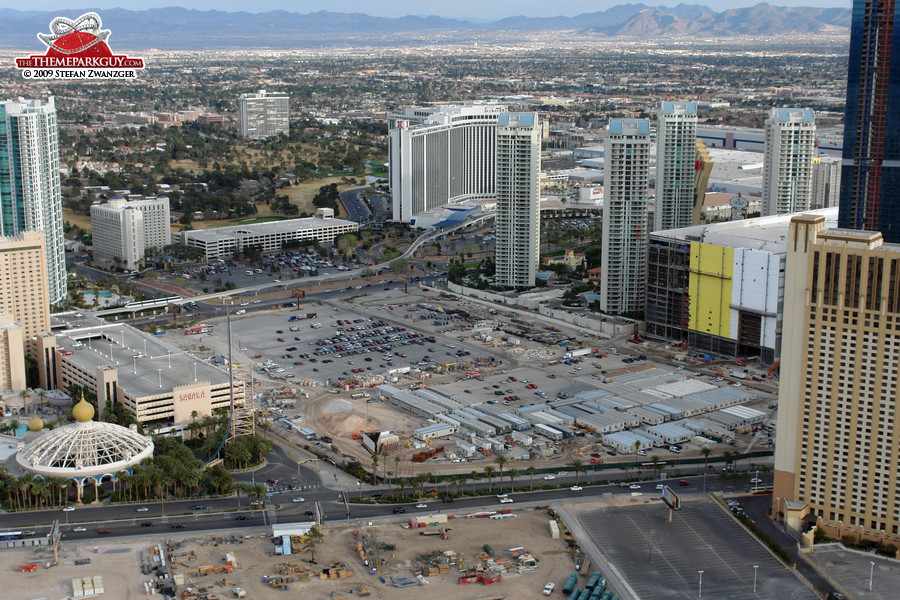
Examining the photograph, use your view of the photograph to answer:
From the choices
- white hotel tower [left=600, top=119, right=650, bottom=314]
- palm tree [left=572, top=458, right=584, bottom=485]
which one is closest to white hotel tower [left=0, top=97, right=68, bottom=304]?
white hotel tower [left=600, top=119, right=650, bottom=314]

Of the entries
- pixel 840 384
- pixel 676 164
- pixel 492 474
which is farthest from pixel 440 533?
pixel 676 164

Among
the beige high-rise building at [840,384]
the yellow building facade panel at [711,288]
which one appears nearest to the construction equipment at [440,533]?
the beige high-rise building at [840,384]

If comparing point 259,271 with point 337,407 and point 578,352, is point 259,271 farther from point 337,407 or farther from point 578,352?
point 337,407

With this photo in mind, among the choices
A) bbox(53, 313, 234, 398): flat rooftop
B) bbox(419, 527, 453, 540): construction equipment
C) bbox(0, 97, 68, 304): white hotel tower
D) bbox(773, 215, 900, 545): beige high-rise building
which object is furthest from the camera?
bbox(0, 97, 68, 304): white hotel tower

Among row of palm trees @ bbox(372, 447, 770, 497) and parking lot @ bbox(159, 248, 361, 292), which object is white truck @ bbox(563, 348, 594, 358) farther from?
parking lot @ bbox(159, 248, 361, 292)

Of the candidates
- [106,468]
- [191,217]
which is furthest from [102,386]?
[191,217]

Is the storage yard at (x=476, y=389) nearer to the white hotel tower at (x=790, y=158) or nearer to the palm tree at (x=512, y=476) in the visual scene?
the palm tree at (x=512, y=476)

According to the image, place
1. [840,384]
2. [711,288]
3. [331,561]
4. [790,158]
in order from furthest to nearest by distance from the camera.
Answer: [790,158], [711,288], [840,384], [331,561]
